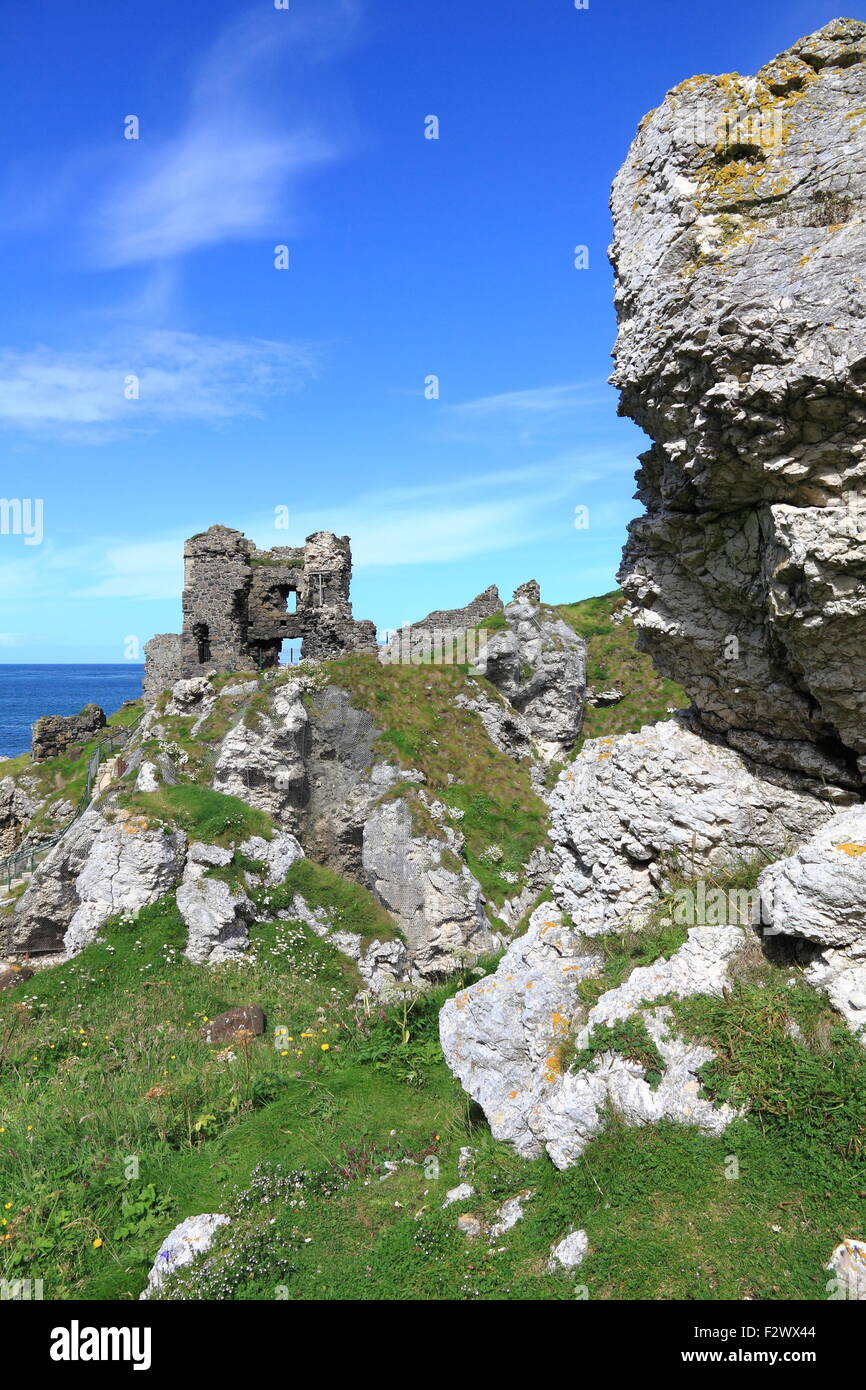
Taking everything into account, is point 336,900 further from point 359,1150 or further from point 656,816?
point 656,816

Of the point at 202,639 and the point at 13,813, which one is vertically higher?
the point at 202,639

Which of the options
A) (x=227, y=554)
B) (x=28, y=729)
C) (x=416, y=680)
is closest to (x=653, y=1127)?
(x=416, y=680)

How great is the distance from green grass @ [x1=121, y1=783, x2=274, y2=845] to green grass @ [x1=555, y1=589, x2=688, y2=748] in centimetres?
1737

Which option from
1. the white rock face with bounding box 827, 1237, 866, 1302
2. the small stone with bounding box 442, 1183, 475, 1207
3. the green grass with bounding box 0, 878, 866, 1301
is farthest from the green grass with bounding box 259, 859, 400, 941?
the white rock face with bounding box 827, 1237, 866, 1302

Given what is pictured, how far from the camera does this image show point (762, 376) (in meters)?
7.38

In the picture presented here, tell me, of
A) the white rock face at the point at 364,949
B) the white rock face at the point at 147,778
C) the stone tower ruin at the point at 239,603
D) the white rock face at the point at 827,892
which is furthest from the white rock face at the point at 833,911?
Result: the stone tower ruin at the point at 239,603

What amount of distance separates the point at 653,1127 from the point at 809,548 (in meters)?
5.92

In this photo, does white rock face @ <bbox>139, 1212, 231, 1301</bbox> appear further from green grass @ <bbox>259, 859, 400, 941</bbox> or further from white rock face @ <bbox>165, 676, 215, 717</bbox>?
white rock face @ <bbox>165, 676, 215, 717</bbox>

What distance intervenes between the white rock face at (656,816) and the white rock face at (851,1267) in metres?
4.01

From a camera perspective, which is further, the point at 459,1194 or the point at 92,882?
the point at 92,882

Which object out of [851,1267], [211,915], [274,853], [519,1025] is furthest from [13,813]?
[851,1267]

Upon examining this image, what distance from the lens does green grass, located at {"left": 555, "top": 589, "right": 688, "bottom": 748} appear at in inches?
1398

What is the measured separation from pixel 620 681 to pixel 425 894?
2116cm

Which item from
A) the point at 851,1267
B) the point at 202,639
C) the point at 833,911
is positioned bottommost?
the point at 851,1267
